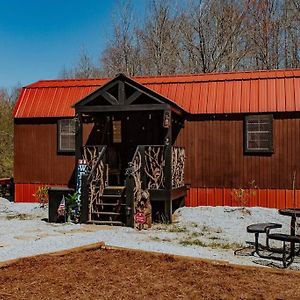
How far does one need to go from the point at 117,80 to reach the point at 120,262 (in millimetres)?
5906

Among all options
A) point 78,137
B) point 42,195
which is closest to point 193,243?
point 78,137

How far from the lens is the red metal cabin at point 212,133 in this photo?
13125mm

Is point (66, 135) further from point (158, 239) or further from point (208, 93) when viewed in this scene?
point (158, 239)

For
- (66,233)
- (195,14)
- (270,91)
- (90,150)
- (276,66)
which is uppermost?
(195,14)

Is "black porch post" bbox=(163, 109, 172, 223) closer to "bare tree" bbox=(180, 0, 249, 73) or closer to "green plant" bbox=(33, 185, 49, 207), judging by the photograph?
"green plant" bbox=(33, 185, 49, 207)

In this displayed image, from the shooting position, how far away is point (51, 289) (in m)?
5.50

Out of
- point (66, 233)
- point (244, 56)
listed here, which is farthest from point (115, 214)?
point (244, 56)

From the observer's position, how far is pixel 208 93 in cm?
1403

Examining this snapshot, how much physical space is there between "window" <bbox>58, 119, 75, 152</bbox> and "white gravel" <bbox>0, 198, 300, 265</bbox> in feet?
7.63

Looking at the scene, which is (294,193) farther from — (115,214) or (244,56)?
(244,56)

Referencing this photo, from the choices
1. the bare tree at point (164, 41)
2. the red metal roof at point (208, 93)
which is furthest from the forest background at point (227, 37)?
the red metal roof at point (208, 93)

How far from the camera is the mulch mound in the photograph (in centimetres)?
533

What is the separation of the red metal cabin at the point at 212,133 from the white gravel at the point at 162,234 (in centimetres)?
90

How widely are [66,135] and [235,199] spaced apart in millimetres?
5731
